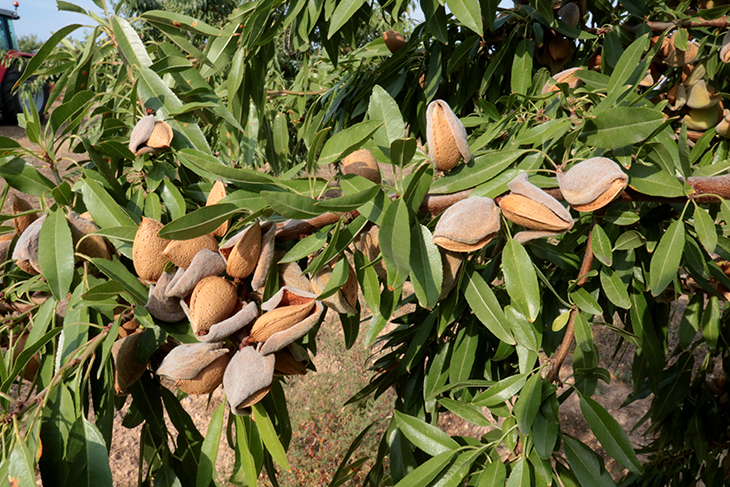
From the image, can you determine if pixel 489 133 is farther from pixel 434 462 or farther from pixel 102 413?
pixel 102 413

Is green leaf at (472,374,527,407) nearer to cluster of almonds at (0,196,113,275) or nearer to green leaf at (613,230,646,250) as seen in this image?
green leaf at (613,230,646,250)

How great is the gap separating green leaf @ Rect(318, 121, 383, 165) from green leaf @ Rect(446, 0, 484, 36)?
282 mm

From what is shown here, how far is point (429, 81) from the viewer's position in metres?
0.98

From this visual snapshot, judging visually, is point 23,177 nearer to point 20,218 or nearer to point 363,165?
point 20,218

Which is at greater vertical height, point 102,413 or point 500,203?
point 500,203

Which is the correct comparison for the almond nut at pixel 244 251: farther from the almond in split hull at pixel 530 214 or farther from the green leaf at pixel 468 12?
the green leaf at pixel 468 12

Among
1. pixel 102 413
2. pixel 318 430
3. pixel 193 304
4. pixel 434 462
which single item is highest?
pixel 193 304

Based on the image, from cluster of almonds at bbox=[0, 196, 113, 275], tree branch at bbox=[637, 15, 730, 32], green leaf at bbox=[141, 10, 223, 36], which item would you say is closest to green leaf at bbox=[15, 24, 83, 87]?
green leaf at bbox=[141, 10, 223, 36]

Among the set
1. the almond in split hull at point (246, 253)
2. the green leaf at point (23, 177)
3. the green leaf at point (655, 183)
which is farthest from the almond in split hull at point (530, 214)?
the green leaf at point (23, 177)

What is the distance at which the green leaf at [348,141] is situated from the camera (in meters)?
0.43

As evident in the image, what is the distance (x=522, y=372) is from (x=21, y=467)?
0.48 m

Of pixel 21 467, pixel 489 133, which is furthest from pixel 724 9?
pixel 21 467

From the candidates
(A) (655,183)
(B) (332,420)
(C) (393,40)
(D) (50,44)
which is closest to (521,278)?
(A) (655,183)

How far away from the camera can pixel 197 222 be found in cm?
41
